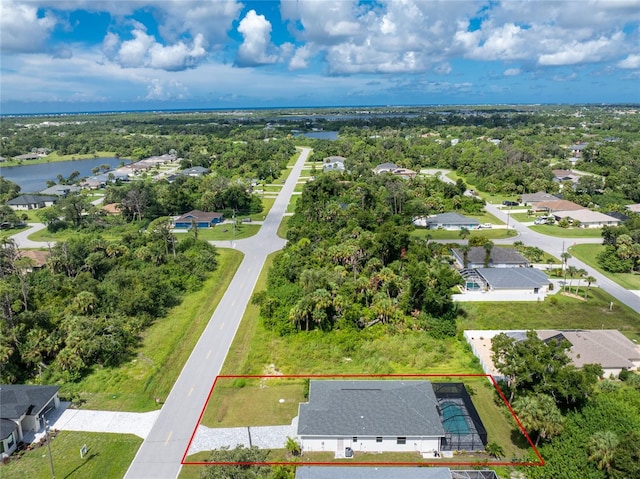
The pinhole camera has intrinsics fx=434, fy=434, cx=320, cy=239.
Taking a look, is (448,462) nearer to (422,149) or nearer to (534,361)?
(534,361)

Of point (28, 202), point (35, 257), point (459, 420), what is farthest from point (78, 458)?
point (28, 202)

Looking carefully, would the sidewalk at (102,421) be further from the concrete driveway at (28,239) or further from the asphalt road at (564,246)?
the asphalt road at (564,246)

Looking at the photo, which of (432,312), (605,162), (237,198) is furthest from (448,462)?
(605,162)

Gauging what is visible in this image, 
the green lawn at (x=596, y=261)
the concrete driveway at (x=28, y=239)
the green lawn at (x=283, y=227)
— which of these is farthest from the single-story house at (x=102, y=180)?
the green lawn at (x=596, y=261)

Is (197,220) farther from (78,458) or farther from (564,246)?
(564,246)

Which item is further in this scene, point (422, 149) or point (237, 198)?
point (422, 149)

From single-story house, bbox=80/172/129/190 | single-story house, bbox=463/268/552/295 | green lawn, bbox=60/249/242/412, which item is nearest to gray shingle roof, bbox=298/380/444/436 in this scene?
green lawn, bbox=60/249/242/412

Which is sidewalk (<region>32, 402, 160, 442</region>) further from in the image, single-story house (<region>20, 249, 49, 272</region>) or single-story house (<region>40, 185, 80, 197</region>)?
single-story house (<region>40, 185, 80, 197</region>)
